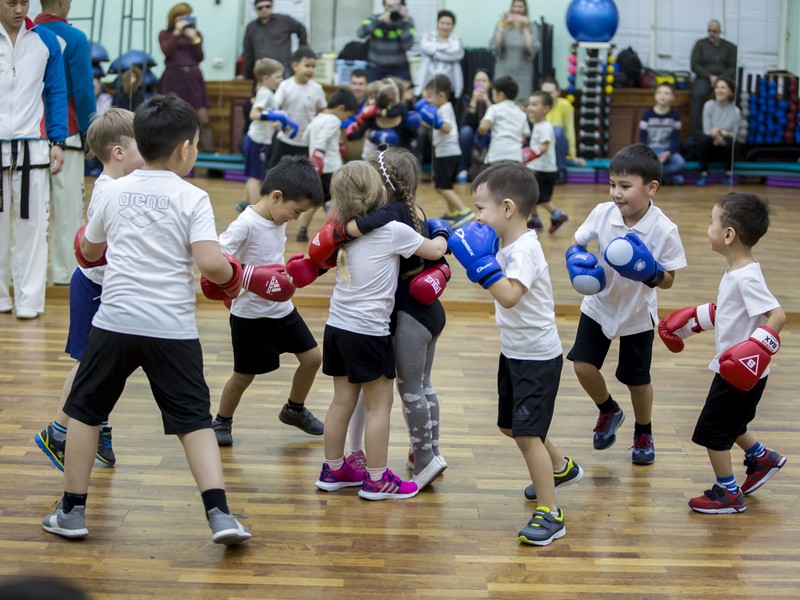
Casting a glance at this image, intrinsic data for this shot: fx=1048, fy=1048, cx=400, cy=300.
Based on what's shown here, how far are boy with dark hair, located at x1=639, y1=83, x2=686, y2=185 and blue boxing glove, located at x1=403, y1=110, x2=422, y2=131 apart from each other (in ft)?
5.23

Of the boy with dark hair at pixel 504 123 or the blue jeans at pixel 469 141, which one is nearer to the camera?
the blue jeans at pixel 469 141

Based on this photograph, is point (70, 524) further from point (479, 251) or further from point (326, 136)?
point (326, 136)

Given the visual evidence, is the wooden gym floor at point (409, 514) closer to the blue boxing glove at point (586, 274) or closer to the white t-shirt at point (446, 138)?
the blue boxing glove at point (586, 274)

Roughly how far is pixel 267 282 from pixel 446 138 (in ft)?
14.6

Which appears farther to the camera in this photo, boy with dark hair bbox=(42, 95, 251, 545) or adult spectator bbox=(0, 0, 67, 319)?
adult spectator bbox=(0, 0, 67, 319)

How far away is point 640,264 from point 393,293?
84 cm

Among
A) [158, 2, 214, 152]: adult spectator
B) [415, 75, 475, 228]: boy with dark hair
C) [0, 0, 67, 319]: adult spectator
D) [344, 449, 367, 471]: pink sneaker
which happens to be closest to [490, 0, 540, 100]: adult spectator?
[415, 75, 475, 228]: boy with dark hair

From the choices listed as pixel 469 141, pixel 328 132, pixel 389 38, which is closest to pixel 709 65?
pixel 469 141

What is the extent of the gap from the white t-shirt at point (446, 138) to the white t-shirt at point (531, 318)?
4.40 m

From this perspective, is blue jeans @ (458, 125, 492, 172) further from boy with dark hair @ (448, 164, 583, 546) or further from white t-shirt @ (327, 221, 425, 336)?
boy with dark hair @ (448, 164, 583, 546)

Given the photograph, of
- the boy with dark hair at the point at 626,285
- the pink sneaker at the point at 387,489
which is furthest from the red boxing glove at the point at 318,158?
the pink sneaker at the point at 387,489

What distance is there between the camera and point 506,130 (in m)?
8.31

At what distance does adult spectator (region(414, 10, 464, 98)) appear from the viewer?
739 centimetres

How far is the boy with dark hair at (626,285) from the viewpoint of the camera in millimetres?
3646
